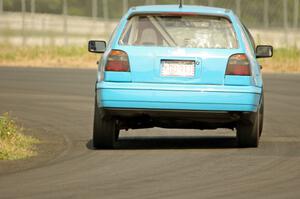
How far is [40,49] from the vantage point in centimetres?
4150

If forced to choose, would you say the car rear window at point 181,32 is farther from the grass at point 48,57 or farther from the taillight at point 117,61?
the grass at point 48,57

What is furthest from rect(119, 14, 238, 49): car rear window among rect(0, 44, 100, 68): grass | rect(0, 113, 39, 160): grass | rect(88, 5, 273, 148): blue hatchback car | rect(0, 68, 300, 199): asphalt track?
rect(0, 44, 100, 68): grass

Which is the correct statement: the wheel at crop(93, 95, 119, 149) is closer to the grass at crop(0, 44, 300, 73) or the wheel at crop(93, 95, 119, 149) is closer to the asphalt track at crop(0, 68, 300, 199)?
the asphalt track at crop(0, 68, 300, 199)

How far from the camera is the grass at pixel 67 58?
35531 millimetres

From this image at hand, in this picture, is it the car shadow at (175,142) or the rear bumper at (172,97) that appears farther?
the car shadow at (175,142)

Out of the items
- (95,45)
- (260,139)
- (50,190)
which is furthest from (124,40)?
(50,190)

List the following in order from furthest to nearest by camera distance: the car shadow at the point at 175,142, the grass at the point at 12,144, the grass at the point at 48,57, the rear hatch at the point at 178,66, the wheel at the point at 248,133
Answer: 1. the grass at the point at 48,57
2. the car shadow at the point at 175,142
3. the wheel at the point at 248,133
4. the rear hatch at the point at 178,66
5. the grass at the point at 12,144

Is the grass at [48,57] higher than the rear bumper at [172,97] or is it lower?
lower

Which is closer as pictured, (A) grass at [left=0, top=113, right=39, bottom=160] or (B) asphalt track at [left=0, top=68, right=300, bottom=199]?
(B) asphalt track at [left=0, top=68, right=300, bottom=199]

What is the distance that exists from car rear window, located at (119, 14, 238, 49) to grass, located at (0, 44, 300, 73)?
67.2 ft

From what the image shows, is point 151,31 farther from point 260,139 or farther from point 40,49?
point 40,49

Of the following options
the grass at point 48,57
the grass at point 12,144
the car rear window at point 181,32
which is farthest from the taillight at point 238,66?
the grass at point 48,57

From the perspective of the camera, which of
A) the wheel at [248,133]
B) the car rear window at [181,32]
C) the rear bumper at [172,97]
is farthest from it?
the wheel at [248,133]

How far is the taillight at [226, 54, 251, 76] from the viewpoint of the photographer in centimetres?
1351
